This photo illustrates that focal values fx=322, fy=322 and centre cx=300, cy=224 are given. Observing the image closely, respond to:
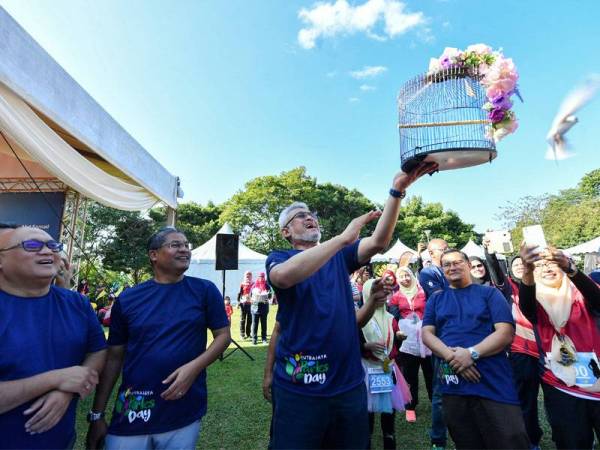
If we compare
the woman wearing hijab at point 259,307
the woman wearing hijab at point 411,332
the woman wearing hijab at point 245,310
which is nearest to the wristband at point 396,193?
the woman wearing hijab at point 411,332

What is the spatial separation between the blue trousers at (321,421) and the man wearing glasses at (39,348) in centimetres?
104

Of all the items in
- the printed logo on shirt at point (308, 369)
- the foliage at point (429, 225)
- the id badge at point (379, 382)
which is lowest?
the id badge at point (379, 382)

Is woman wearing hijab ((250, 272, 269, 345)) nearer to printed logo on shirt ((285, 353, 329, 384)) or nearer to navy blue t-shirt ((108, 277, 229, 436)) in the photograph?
navy blue t-shirt ((108, 277, 229, 436))

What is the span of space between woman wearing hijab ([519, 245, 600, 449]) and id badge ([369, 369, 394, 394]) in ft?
4.11

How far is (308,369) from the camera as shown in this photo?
1773mm

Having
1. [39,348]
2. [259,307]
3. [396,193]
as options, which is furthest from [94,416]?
[259,307]

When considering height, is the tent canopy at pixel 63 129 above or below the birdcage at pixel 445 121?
above

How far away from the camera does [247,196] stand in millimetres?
27953

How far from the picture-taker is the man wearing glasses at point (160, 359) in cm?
188

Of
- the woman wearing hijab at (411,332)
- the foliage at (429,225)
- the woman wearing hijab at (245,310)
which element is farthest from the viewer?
the foliage at (429,225)

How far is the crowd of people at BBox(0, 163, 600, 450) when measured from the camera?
1.63 meters

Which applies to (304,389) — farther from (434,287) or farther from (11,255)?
(434,287)

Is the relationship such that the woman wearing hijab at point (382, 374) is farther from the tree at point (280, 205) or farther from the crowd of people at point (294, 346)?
the tree at point (280, 205)

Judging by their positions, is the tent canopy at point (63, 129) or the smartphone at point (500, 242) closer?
the smartphone at point (500, 242)
